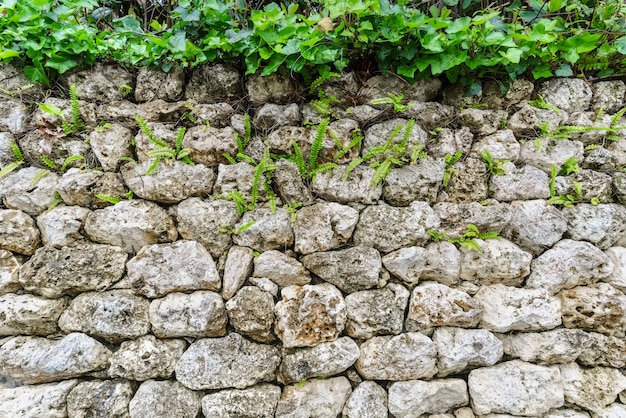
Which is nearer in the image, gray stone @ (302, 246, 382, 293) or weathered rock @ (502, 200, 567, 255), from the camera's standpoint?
gray stone @ (302, 246, 382, 293)

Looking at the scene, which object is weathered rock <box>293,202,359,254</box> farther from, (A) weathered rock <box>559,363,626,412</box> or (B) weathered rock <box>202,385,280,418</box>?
(A) weathered rock <box>559,363,626,412</box>

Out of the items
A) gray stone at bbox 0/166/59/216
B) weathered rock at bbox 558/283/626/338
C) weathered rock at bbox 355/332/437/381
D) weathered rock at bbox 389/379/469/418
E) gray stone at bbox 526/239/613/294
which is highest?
gray stone at bbox 0/166/59/216

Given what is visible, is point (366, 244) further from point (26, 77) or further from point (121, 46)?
point (26, 77)

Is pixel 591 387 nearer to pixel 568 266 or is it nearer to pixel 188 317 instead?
pixel 568 266

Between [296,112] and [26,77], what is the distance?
78.7 inches

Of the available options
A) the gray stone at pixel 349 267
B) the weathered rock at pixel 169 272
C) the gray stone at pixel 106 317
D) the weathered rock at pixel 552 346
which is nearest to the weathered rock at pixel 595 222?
the weathered rock at pixel 552 346

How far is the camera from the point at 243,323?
216 centimetres

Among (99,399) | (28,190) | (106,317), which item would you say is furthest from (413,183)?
(28,190)

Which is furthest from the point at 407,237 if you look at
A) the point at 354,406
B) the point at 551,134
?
the point at 551,134

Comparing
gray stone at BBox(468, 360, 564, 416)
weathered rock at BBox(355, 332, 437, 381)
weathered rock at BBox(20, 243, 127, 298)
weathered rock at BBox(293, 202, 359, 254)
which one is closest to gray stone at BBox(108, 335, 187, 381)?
weathered rock at BBox(20, 243, 127, 298)

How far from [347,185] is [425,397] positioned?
1606 millimetres

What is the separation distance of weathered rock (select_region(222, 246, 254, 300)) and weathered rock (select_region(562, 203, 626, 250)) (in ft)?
7.88

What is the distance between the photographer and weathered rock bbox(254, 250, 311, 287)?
224 centimetres

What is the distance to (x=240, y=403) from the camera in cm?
213
